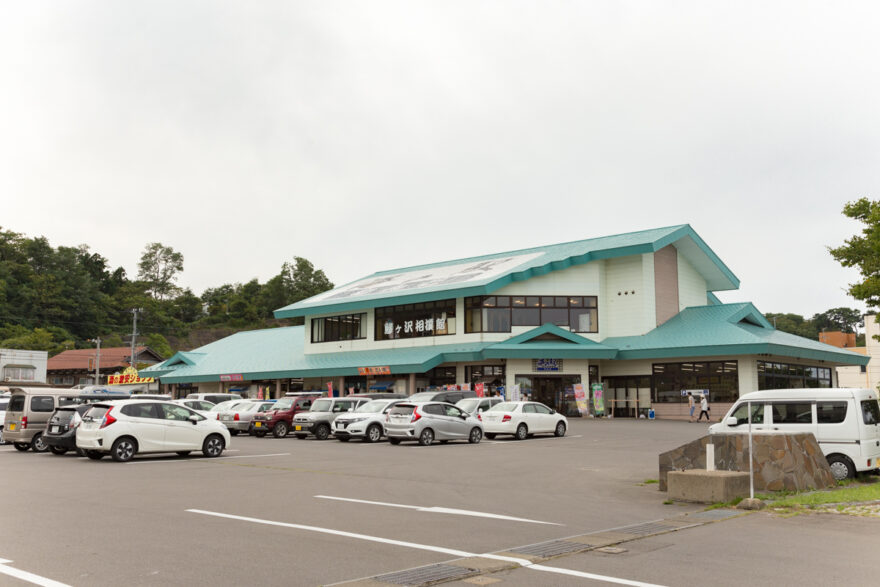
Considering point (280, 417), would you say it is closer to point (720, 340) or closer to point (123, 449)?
point (123, 449)

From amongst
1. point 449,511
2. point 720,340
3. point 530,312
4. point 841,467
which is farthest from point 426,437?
→ point 720,340

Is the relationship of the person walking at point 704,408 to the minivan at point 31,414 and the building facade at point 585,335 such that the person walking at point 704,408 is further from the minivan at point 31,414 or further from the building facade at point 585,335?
the minivan at point 31,414

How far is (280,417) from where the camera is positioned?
2903 cm

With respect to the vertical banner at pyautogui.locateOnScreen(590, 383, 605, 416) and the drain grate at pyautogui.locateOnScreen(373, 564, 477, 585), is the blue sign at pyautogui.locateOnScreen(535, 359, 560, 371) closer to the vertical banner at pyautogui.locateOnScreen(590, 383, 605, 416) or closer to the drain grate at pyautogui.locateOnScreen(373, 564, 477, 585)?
the vertical banner at pyautogui.locateOnScreen(590, 383, 605, 416)

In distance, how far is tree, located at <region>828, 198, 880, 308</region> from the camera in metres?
24.0

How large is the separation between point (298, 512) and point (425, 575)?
4.08 metres

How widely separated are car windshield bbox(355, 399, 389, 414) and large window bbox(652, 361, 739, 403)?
20.5m

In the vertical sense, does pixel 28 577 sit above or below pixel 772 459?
below

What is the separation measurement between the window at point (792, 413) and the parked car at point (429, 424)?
1169 centimetres

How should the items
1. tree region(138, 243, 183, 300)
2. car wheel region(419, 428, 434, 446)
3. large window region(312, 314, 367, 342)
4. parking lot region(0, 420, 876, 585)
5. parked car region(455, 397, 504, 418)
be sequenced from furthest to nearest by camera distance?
tree region(138, 243, 183, 300) < large window region(312, 314, 367, 342) < parked car region(455, 397, 504, 418) < car wheel region(419, 428, 434, 446) < parking lot region(0, 420, 876, 585)

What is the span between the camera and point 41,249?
9231 centimetres

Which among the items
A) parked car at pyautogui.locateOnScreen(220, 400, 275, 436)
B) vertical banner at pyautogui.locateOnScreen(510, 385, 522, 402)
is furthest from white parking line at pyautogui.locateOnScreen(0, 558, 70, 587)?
vertical banner at pyautogui.locateOnScreen(510, 385, 522, 402)

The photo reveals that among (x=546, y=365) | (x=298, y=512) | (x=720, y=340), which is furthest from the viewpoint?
(x=546, y=365)

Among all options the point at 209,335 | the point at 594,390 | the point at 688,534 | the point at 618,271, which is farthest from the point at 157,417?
the point at 209,335
